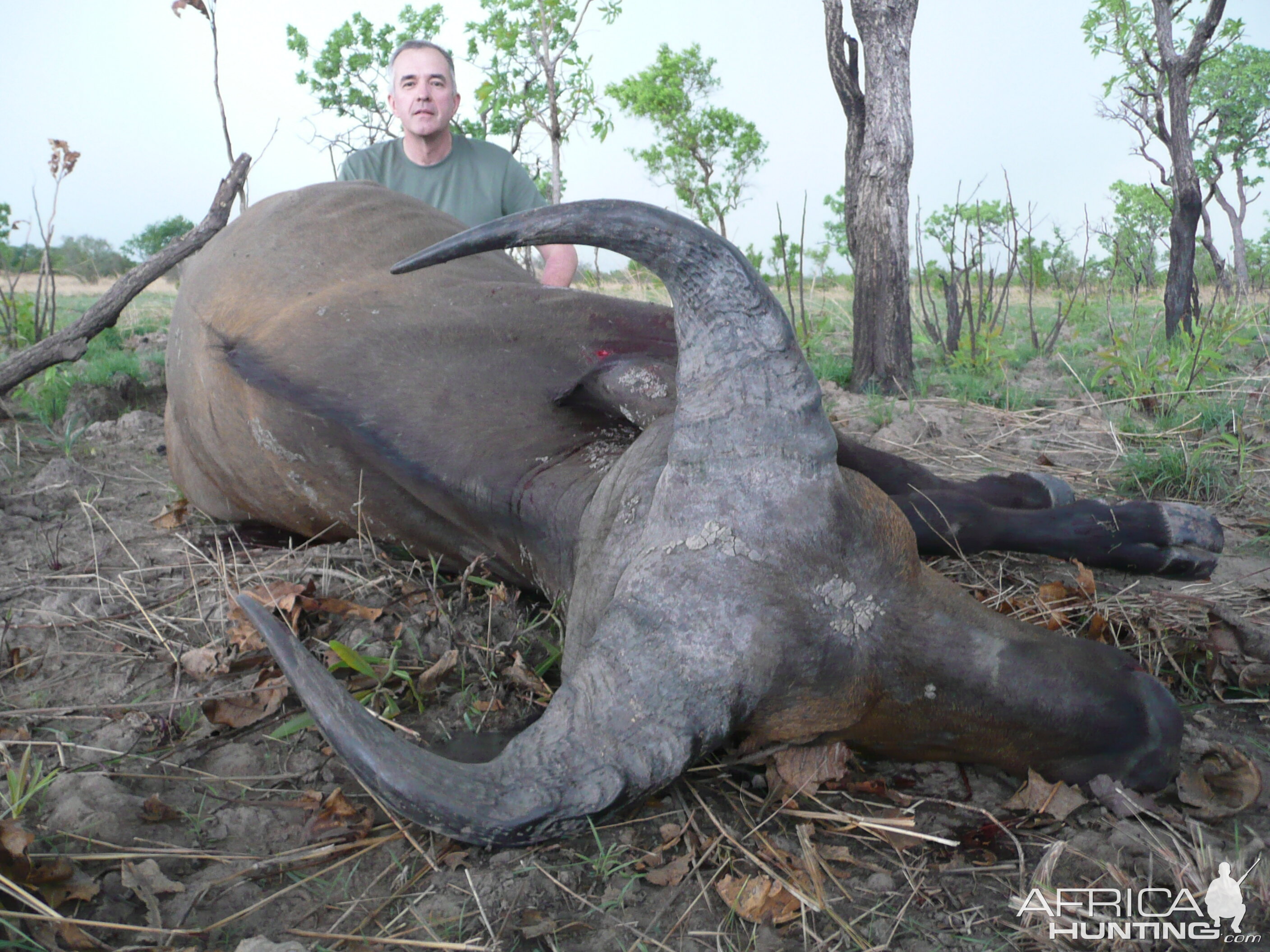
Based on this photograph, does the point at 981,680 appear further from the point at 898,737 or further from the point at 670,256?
the point at 670,256

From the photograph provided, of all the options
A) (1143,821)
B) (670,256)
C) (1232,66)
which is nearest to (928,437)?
(1143,821)

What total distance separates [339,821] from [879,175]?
5204 millimetres

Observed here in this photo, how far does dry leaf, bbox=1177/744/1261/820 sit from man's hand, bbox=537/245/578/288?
4.31 m

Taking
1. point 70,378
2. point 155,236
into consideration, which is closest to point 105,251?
point 155,236

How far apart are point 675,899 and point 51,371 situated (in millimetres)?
5702

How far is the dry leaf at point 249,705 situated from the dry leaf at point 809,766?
4.01 ft

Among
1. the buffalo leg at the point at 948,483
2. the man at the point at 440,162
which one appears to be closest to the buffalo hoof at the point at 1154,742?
the buffalo leg at the point at 948,483

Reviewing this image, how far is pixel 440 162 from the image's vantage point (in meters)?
5.72

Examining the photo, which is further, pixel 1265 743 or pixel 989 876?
pixel 1265 743

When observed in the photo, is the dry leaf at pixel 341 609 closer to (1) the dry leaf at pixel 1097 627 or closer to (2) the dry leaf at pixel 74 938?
(2) the dry leaf at pixel 74 938

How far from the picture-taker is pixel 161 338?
7.80 metres

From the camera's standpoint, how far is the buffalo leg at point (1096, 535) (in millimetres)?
2592

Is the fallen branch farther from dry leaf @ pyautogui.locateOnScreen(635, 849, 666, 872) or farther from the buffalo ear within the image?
dry leaf @ pyautogui.locateOnScreen(635, 849, 666, 872)

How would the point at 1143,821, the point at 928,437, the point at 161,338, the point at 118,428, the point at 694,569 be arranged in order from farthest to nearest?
the point at 161,338, the point at 118,428, the point at 928,437, the point at 1143,821, the point at 694,569
